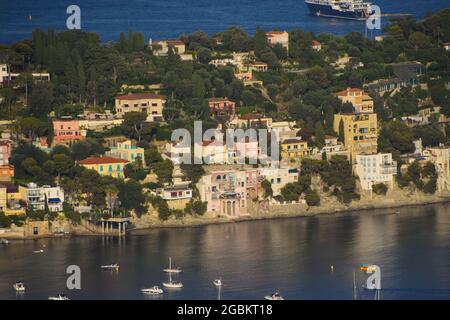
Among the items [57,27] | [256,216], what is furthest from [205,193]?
[57,27]

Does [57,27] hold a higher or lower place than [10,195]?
higher

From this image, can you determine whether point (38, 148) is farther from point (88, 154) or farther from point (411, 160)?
point (411, 160)

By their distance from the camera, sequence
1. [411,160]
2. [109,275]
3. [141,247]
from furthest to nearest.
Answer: [411,160]
[141,247]
[109,275]

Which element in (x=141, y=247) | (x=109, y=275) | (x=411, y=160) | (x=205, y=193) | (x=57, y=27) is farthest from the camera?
(x=57, y=27)

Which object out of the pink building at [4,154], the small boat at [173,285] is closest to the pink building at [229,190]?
the pink building at [4,154]

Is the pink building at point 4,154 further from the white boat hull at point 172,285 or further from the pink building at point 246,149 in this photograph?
the white boat hull at point 172,285

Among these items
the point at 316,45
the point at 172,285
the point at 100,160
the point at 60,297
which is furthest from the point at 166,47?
the point at 60,297

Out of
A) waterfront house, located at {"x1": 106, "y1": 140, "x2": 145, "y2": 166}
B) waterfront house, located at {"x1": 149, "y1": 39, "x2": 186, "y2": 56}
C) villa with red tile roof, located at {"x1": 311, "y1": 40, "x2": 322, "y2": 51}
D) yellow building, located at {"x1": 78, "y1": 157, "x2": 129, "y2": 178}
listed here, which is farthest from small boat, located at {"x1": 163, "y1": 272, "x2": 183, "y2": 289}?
villa with red tile roof, located at {"x1": 311, "y1": 40, "x2": 322, "y2": 51}
